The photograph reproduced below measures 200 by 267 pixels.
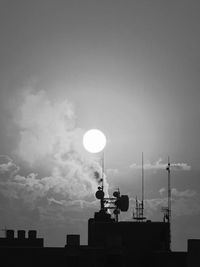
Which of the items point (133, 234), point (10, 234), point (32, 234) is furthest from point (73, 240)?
point (10, 234)

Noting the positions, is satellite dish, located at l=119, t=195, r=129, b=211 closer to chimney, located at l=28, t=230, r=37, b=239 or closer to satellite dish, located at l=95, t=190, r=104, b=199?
satellite dish, located at l=95, t=190, r=104, b=199

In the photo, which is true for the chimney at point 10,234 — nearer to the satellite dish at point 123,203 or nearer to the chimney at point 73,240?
the chimney at point 73,240

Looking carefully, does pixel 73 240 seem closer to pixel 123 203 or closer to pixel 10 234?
pixel 123 203

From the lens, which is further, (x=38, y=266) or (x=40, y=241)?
(x=40, y=241)

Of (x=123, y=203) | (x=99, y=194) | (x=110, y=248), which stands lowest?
(x=110, y=248)

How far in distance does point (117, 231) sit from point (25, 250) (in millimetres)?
11021

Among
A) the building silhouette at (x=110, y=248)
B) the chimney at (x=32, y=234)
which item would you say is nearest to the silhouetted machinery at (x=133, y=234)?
the building silhouette at (x=110, y=248)

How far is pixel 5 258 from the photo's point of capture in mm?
87062

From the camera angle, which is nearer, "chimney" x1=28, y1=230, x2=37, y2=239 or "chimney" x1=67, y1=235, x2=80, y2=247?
"chimney" x1=67, y1=235, x2=80, y2=247

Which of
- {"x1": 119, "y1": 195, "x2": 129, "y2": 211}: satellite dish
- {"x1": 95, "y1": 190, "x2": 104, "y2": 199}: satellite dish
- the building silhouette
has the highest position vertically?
{"x1": 95, "y1": 190, "x2": 104, "y2": 199}: satellite dish

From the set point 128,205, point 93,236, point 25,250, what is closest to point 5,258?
point 25,250

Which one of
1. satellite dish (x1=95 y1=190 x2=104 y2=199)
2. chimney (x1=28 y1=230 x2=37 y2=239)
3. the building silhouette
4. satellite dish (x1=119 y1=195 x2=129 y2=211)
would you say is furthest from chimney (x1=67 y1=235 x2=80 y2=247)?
chimney (x1=28 y1=230 x2=37 y2=239)

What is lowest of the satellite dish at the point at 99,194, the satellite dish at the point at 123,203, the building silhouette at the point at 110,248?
the building silhouette at the point at 110,248

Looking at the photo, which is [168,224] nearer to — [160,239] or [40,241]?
[160,239]
